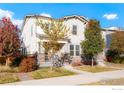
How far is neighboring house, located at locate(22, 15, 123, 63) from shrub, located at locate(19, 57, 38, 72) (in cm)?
188

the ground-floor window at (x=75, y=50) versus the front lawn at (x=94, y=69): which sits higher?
the ground-floor window at (x=75, y=50)

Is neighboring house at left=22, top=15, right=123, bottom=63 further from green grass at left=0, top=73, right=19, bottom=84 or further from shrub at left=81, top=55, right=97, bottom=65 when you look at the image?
green grass at left=0, top=73, right=19, bottom=84

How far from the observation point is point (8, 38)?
20.1m

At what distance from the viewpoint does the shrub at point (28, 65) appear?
773 inches

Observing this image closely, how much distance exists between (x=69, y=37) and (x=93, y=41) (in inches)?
69.5

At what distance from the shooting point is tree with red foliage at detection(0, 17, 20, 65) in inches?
788

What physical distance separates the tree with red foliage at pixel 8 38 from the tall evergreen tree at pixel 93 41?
532 centimetres

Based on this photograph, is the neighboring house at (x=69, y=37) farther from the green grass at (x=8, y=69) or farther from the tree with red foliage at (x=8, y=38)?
the green grass at (x=8, y=69)

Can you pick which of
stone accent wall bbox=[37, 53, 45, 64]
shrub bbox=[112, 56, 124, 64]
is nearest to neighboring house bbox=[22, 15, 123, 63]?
stone accent wall bbox=[37, 53, 45, 64]

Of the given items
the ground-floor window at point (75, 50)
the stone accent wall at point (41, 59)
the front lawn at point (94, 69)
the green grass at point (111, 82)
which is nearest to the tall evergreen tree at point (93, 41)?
the ground-floor window at point (75, 50)

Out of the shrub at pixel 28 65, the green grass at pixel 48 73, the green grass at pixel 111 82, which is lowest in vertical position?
the green grass at pixel 111 82
